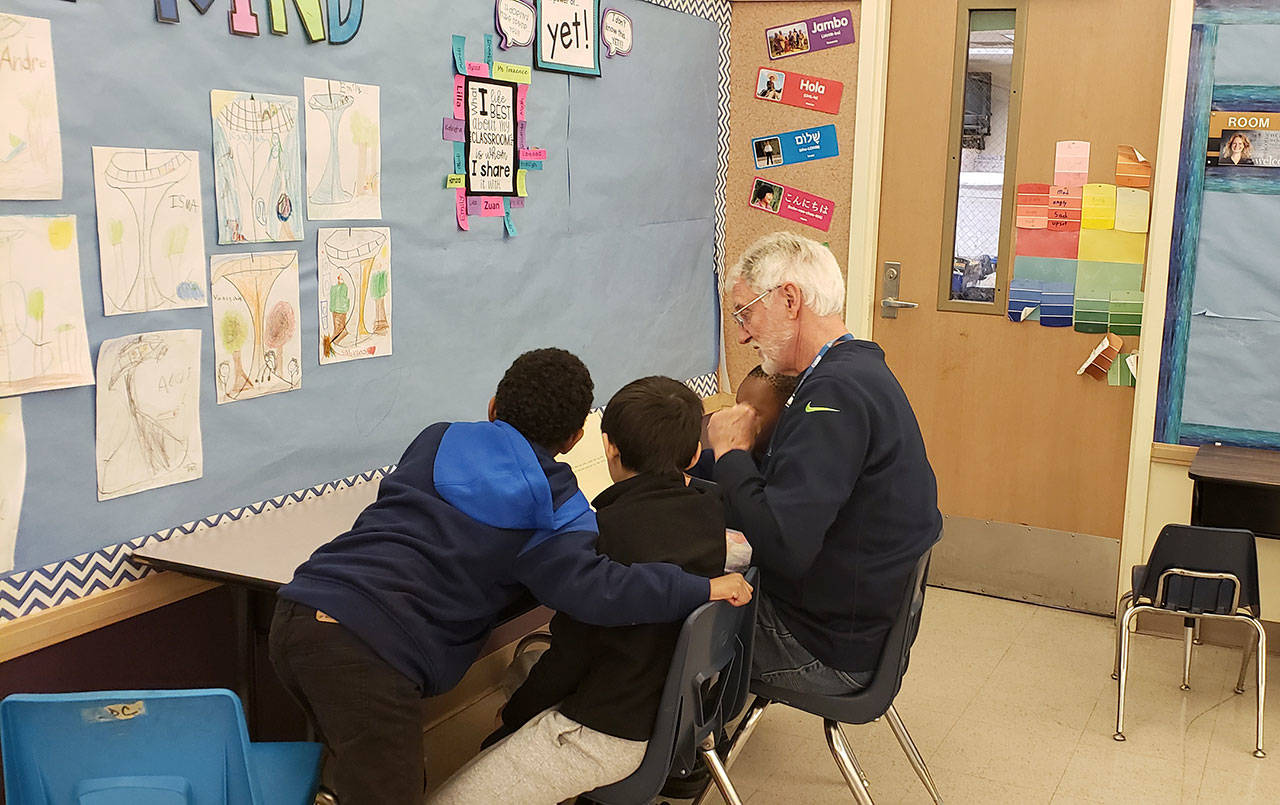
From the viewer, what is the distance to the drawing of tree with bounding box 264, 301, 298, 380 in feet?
7.79

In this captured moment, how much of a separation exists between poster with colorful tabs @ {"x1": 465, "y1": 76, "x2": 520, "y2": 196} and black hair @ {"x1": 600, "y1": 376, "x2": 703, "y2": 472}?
3.74 feet

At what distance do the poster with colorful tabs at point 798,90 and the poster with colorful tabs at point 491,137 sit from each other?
54.9 inches

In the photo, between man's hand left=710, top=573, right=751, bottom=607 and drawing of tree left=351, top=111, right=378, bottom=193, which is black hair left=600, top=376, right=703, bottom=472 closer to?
man's hand left=710, top=573, right=751, bottom=607

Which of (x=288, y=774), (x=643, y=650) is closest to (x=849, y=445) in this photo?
(x=643, y=650)

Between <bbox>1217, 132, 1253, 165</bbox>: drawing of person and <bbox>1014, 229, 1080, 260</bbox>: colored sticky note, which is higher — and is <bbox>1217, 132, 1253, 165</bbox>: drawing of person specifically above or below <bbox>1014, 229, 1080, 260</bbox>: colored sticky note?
above

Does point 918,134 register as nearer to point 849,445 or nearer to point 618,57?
point 618,57

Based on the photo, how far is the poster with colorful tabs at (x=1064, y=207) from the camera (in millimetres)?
3754

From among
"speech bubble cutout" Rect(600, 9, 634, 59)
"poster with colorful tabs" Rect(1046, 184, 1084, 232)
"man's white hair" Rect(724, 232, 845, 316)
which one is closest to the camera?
"man's white hair" Rect(724, 232, 845, 316)

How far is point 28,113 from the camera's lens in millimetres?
1869

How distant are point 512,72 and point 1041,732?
220 cm

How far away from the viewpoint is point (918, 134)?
3971mm

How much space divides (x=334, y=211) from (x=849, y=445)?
122 centimetres

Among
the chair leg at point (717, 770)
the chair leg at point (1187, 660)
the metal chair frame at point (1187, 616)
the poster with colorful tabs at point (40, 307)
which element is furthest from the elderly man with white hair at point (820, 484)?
the chair leg at point (1187, 660)

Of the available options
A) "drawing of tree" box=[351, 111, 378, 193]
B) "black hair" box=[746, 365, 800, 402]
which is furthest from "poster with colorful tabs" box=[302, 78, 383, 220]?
"black hair" box=[746, 365, 800, 402]
